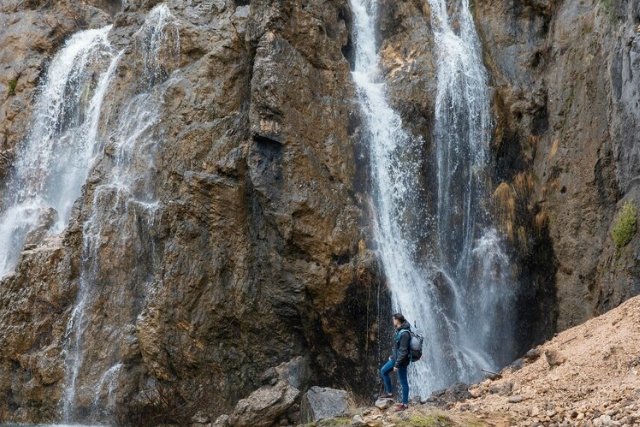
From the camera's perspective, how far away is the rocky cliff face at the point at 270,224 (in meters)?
18.2

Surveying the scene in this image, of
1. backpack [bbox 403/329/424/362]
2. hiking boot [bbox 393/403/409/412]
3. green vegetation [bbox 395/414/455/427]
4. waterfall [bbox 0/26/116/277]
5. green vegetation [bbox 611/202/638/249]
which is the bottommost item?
hiking boot [bbox 393/403/409/412]

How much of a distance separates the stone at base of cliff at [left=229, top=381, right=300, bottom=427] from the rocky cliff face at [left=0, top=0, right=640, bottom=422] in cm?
362

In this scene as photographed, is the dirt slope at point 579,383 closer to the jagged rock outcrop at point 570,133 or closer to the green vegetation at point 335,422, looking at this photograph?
the green vegetation at point 335,422

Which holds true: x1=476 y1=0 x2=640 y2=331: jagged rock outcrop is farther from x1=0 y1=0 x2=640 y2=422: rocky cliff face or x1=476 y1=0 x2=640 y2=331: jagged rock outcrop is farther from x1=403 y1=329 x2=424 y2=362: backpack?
x1=403 y1=329 x2=424 y2=362: backpack

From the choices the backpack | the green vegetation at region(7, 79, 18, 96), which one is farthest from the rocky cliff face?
the backpack

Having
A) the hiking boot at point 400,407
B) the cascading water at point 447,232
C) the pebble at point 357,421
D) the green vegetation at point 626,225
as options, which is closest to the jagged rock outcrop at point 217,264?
the cascading water at point 447,232

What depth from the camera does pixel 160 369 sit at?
18.0 metres

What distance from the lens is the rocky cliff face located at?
18.2m

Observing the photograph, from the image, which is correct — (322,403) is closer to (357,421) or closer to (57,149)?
(357,421)

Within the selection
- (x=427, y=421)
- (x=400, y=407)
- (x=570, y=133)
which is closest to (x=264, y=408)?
(x=400, y=407)

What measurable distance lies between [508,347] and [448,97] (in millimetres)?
7248

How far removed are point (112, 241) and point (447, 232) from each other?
350 inches

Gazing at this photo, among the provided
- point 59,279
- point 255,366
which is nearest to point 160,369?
point 255,366

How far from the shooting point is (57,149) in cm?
2333
